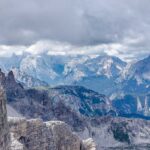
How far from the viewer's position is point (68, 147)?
94750 mm

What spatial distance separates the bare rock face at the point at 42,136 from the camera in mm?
74438

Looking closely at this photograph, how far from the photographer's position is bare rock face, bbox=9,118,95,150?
244 feet

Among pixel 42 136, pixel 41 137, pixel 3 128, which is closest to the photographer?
pixel 3 128

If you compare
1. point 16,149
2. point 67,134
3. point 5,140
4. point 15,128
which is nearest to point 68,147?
point 67,134

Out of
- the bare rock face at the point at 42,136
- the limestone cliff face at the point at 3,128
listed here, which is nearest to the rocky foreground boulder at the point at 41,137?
the bare rock face at the point at 42,136

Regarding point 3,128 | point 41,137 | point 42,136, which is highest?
point 3,128

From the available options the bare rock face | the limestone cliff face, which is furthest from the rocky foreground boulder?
the limestone cliff face

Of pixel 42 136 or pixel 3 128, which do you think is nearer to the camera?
pixel 3 128

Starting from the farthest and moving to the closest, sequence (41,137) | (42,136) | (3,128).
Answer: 1. (42,136)
2. (41,137)
3. (3,128)

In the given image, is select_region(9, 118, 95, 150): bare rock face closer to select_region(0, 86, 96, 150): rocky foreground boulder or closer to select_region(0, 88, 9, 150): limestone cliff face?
select_region(0, 86, 96, 150): rocky foreground boulder

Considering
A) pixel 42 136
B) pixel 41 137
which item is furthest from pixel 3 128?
pixel 42 136

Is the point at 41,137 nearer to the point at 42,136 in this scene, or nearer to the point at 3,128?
the point at 42,136

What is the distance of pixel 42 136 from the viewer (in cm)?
8062

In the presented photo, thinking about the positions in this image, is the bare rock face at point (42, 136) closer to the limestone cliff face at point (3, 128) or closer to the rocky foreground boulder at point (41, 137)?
the rocky foreground boulder at point (41, 137)
